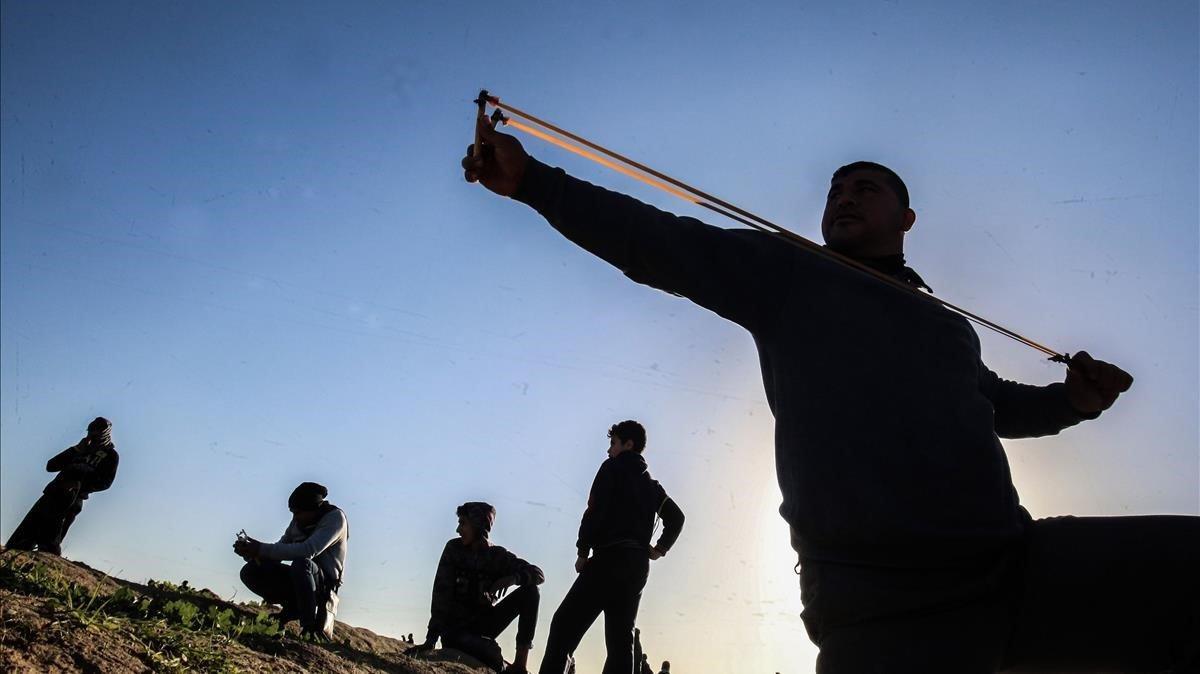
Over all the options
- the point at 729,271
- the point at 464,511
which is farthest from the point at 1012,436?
the point at 464,511

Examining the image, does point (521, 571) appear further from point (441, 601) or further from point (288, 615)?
point (288, 615)

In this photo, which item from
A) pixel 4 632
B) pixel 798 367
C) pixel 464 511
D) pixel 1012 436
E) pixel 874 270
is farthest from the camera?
pixel 464 511

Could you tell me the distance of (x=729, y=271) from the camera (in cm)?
244

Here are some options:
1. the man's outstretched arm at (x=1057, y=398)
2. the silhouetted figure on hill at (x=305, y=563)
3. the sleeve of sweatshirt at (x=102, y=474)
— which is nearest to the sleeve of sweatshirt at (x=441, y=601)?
the silhouetted figure on hill at (x=305, y=563)

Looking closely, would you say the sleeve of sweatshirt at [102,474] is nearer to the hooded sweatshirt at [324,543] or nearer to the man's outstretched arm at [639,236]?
the hooded sweatshirt at [324,543]

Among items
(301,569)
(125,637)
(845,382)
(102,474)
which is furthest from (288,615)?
(845,382)

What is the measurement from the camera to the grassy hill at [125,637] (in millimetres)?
4434

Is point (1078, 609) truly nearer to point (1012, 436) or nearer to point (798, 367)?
point (798, 367)

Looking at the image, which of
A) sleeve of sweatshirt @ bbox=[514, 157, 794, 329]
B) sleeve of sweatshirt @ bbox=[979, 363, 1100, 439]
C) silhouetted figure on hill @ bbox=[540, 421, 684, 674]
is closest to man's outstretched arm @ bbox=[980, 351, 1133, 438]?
sleeve of sweatshirt @ bbox=[979, 363, 1100, 439]

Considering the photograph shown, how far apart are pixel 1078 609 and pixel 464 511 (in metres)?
6.87

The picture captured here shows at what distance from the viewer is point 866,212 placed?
2.86 metres

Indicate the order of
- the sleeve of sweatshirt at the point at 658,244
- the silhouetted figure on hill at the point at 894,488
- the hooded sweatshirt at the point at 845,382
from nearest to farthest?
1. the silhouetted figure on hill at the point at 894,488
2. the hooded sweatshirt at the point at 845,382
3. the sleeve of sweatshirt at the point at 658,244

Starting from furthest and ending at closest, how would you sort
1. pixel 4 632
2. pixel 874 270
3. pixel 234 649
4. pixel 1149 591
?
1. pixel 234 649
2. pixel 4 632
3. pixel 874 270
4. pixel 1149 591

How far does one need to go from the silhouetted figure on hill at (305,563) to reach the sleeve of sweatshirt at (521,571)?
144 centimetres
